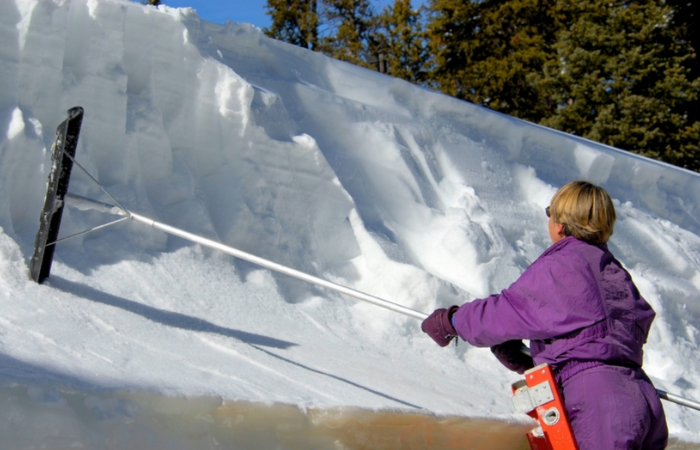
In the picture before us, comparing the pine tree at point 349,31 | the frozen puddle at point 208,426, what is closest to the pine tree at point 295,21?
the pine tree at point 349,31

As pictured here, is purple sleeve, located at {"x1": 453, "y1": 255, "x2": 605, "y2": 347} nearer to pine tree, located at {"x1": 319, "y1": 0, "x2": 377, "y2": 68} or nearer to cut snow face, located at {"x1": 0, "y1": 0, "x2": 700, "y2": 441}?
cut snow face, located at {"x1": 0, "y1": 0, "x2": 700, "y2": 441}

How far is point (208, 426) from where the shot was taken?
1971 mm

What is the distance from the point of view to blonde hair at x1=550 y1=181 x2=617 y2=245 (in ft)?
6.35

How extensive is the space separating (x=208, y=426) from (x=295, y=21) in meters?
21.8

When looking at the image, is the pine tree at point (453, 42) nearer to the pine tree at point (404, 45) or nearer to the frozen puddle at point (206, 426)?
the pine tree at point (404, 45)

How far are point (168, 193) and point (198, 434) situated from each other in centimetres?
167

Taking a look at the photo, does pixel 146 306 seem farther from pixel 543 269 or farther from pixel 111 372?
pixel 543 269

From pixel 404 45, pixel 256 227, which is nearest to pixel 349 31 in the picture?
pixel 404 45

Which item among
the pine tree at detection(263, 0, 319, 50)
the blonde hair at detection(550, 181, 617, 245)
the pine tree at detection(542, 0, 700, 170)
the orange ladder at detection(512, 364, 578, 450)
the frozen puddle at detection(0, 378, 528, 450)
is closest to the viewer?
the frozen puddle at detection(0, 378, 528, 450)

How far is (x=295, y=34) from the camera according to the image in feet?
73.3

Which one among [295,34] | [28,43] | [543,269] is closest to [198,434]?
[543,269]

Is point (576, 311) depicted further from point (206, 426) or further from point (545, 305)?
point (206, 426)

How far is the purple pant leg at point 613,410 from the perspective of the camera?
1.74 m

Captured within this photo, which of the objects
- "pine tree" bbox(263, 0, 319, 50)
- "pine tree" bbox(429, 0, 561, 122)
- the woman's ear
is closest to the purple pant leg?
the woman's ear
